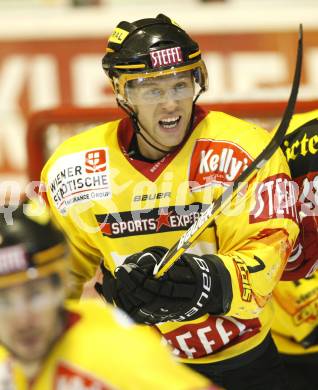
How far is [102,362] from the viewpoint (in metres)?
1.68

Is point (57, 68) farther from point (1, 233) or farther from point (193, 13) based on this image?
point (1, 233)

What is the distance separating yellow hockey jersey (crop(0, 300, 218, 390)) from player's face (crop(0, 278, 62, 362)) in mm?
30

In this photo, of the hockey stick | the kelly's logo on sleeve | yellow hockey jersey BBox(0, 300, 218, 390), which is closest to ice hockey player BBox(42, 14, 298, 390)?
the kelly's logo on sleeve

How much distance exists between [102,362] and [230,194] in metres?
0.73

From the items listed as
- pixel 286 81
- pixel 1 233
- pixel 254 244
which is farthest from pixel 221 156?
pixel 286 81

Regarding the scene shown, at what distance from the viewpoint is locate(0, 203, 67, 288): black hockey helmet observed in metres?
1.70

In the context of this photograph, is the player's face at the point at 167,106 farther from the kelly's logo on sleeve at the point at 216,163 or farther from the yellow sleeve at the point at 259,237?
→ the yellow sleeve at the point at 259,237

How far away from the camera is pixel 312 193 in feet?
9.18

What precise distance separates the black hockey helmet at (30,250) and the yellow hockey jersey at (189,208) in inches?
31.8

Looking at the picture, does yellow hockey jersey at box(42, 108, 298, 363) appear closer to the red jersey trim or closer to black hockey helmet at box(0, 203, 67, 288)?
the red jersey trim

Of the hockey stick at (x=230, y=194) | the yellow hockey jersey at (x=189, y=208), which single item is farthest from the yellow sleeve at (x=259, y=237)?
the hockey stick at (x=230, y=194)

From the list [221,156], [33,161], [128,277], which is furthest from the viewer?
[33,161]

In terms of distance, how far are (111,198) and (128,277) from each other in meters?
0.38

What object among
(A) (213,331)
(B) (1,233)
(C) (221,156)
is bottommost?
(A) (213,331)
